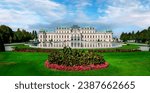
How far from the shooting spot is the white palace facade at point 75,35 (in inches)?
4123

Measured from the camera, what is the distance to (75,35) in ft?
344

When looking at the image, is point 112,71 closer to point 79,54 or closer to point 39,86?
point 79,54

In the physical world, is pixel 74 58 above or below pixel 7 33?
below

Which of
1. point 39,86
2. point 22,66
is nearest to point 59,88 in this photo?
point 39,86

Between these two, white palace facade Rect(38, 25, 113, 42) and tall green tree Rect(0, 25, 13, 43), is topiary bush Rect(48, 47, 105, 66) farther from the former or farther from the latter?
white palace facade Rect(38, 25, 113, 42)

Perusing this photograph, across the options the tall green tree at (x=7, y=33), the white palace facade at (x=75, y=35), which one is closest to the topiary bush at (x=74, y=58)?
the tall green tree at (x=7, y=33)

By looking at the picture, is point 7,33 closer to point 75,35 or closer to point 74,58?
point 75,35

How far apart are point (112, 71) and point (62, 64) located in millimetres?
3010

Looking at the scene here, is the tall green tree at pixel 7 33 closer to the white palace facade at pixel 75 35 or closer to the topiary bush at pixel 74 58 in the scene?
the white palace facade at pixel 75 35

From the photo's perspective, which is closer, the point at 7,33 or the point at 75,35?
the point at 7,33

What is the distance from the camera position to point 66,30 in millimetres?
105875

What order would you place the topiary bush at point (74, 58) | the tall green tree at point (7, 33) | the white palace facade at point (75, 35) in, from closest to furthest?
the topiary bush at point (74, 58), the tall green tree at point (7, 33), the white palace facade at point (75, 35)

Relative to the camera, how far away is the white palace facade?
104731 mm

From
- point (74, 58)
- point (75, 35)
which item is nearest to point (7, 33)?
point (75, 35)
